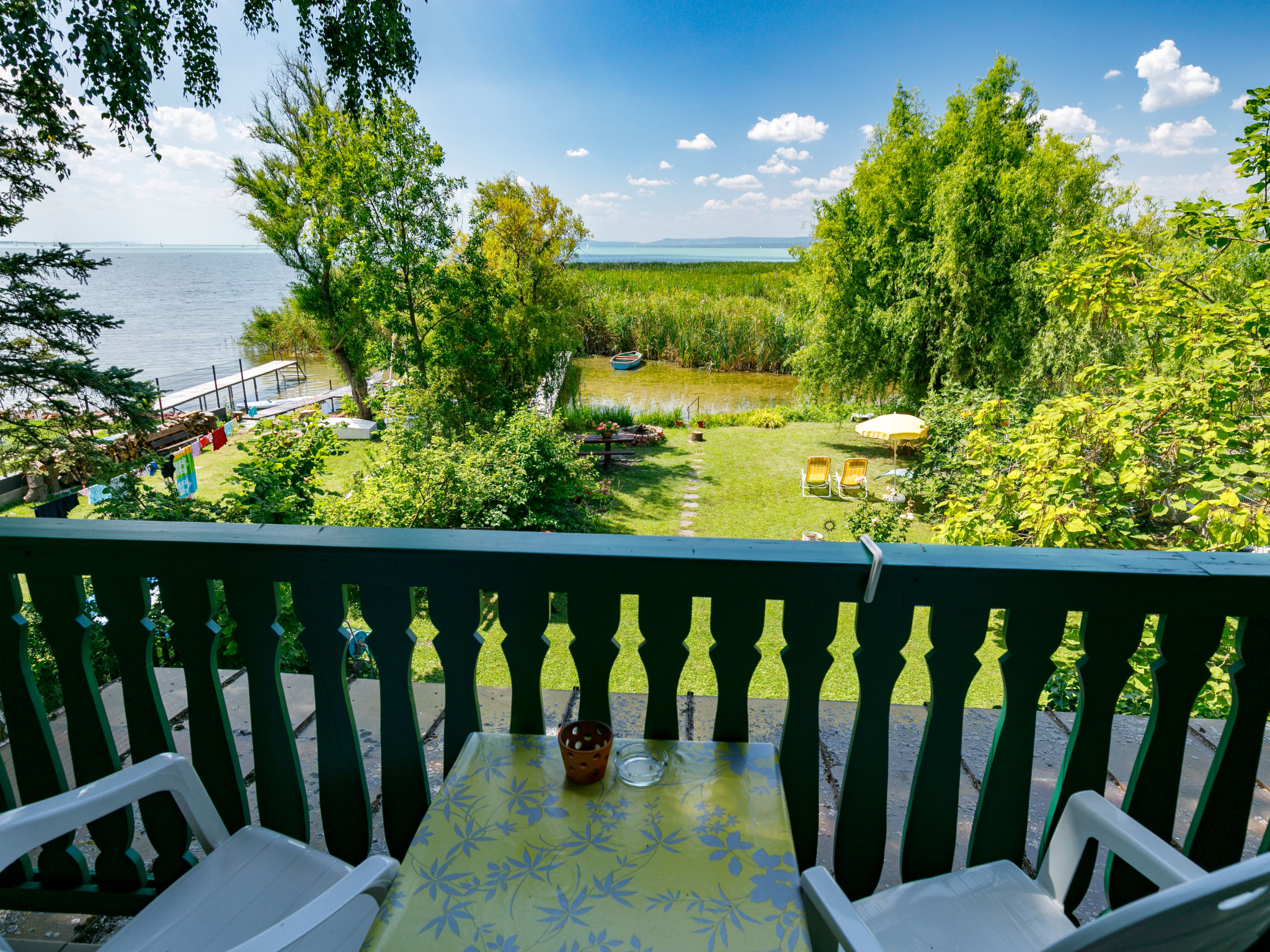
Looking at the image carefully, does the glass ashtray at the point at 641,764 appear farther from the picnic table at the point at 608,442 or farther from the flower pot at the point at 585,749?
the picnic table at the point at 608,442

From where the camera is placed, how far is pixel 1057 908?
91cm

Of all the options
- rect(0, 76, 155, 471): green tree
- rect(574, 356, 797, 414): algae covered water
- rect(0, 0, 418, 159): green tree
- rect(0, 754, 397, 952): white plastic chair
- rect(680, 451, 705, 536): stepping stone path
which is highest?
rect(0, 0, 418, 159): green tree

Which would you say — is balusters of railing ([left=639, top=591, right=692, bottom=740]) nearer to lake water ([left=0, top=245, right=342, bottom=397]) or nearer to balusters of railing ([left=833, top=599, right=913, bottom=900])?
balusters of railing ([left=833, top=599, right=913, bottom=900])

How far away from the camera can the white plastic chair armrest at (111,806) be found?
799mm

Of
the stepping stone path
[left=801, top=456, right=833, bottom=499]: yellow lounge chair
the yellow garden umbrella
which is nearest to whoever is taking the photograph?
the stepping stone path

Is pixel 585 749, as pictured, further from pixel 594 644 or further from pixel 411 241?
pixel 411 241

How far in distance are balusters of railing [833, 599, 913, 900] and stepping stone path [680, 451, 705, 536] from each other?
7.55 m

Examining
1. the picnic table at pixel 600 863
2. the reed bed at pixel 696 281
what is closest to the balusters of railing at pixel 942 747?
the picnic table at pixel 600 863

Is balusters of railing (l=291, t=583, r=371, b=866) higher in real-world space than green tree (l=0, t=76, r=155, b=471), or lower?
lower

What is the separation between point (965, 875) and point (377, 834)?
3.81ft

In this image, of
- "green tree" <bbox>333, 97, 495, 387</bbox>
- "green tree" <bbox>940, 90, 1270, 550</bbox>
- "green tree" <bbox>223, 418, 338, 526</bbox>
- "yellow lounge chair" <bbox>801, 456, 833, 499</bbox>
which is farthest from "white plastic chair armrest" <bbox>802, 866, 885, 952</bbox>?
"green tree" <bbox>333, 97, 495, 387</bbox>

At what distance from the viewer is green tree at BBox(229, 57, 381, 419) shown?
13219 mm

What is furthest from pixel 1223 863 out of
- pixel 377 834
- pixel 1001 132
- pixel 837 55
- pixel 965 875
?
pixel 837 55

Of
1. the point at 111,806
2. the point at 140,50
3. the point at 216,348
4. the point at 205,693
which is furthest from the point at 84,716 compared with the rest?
the point at 216,348
